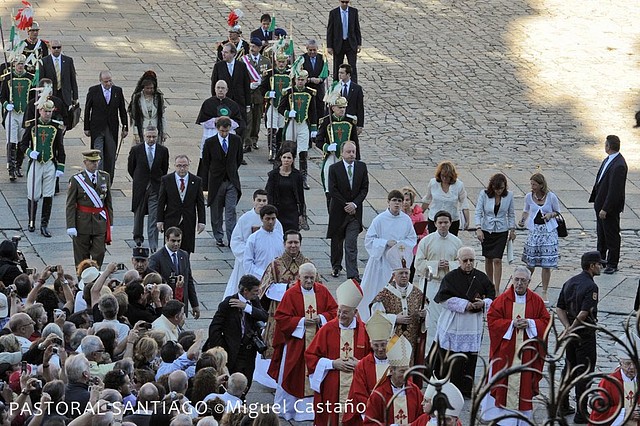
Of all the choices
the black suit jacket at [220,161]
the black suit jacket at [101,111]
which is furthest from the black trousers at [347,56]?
the black suit jacket at [220,161]

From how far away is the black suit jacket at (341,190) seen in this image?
56.4 ft

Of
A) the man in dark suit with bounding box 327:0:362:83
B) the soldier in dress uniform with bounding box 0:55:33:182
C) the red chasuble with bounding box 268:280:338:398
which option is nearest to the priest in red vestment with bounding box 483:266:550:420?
the red chasuble with bounding box 268:280:338:398

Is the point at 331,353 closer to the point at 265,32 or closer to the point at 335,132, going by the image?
the point at 335,132

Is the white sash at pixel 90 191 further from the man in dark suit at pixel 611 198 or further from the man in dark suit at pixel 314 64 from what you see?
the man in dark suit at pixel 611 198

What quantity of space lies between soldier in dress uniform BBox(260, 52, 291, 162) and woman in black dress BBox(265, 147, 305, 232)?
4198mm

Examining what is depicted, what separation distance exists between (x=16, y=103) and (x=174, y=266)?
6.40m

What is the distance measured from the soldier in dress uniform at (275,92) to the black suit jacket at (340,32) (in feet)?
9.28

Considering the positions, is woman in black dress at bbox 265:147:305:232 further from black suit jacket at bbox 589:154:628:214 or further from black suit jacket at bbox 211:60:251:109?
black suit jacket at bbox 211:60:251:109

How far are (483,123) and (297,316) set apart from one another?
450 inches

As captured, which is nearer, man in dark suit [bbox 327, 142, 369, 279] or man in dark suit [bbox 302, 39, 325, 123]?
man in dark suit [bbox 327, 142, 369, 279]

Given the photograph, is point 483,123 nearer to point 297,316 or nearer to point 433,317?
point 433,317

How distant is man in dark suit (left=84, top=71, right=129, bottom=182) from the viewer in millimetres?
19469

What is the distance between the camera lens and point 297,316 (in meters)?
13.3

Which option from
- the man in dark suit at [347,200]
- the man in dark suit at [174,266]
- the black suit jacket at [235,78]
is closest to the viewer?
the man in dark suit at [174,266]
